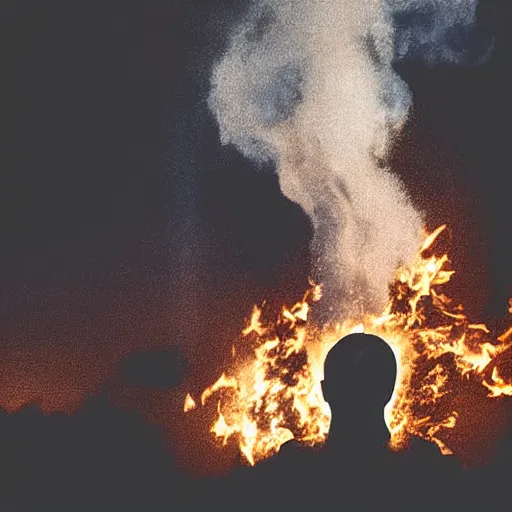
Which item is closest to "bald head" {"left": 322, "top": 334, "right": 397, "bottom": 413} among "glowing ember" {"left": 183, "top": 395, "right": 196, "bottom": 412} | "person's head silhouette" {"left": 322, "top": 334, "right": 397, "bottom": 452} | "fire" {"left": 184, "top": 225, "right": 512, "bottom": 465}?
"person's head silhouette" {"left": 322, "top": 334, "right": 397, "bottom": 452}

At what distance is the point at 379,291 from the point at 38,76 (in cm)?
339

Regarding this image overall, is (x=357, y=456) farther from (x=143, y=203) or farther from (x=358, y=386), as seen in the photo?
(x=143, y=203)

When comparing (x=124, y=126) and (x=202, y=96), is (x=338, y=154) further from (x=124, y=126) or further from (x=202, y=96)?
(x=124, y=126)

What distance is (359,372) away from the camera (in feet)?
12.8

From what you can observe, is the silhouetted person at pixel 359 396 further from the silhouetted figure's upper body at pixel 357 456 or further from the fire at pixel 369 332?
the fire at pixel 369 332

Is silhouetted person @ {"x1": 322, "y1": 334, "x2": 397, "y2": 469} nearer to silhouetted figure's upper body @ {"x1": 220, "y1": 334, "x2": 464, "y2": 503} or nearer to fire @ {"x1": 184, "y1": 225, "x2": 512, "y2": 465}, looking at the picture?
silhouetted figure's upper body @ {"x1": 220, "y1": 334, "x2": 464, "y2": 503}

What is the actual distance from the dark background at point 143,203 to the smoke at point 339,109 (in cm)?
14

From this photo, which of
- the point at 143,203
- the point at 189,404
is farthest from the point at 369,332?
the point at 143,203

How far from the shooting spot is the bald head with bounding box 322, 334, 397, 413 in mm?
3834

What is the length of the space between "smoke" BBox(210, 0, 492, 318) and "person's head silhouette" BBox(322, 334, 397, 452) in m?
1.75

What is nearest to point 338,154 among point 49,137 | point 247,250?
point 247,250

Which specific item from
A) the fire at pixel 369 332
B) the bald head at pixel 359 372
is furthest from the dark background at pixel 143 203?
the bald head at pixel 359 372

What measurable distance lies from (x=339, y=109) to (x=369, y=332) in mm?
1898

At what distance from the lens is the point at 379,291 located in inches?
225
